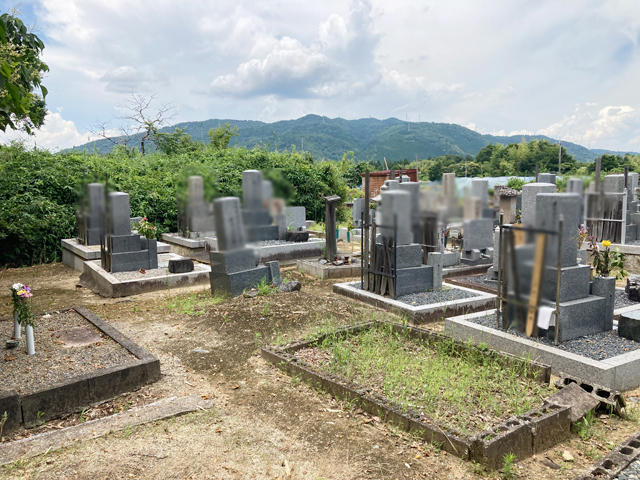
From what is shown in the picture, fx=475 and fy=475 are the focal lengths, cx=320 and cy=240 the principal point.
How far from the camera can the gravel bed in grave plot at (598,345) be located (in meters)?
5.76

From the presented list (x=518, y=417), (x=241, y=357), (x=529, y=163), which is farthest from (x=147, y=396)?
(x=529, y=163)

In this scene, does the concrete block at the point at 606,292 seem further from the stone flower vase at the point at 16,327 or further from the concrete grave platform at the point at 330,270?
the stone flower vase at the point at 16,327

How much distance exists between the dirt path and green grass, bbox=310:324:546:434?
442 millimetres

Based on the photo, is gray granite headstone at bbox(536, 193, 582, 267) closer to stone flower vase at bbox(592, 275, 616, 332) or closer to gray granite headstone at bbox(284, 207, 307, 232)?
stone flower vase at bbox(592, 275, 616, 332)

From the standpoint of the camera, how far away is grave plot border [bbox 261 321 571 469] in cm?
390

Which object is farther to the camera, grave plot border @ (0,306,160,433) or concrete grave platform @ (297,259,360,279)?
concrete grave platform @ (297,259,360,279)

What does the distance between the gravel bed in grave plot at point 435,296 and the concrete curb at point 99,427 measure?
4549 mm

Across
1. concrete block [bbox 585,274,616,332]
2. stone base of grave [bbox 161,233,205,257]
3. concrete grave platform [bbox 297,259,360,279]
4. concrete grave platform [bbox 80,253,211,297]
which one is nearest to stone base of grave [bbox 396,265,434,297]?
concrete grave platform [bbox 297,259,360,279]

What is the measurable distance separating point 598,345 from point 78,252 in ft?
39.5

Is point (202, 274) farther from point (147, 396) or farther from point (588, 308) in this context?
point (588, 308)

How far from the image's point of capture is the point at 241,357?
6.37 metres

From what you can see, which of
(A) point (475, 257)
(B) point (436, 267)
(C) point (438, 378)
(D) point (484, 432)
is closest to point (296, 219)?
(A) point (475, 257)

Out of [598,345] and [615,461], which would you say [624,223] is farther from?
[615,461]

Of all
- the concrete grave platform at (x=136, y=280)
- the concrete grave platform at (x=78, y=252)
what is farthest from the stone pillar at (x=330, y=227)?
the concrete grave platform at (x=78, y=252)
